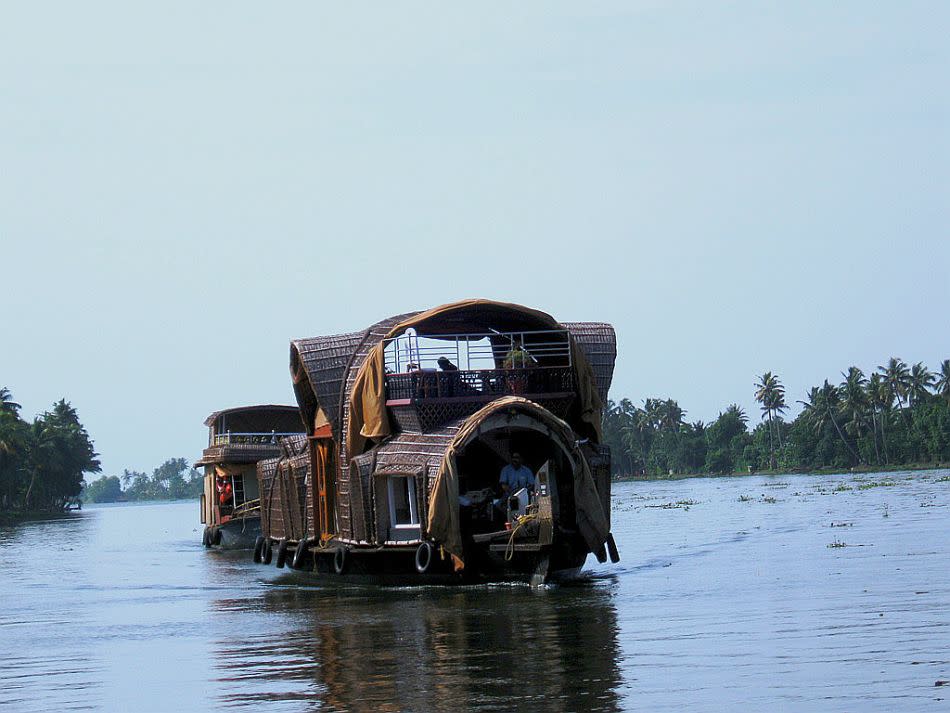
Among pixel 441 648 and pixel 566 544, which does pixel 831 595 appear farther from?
pixel 441 648

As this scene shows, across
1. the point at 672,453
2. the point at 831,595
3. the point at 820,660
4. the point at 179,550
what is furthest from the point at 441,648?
the point at 672,453

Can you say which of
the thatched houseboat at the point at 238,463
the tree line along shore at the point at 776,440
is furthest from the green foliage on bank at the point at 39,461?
the thatched houseboat at the point at 238,463

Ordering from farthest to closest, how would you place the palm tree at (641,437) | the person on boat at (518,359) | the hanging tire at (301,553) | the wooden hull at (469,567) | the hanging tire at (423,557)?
the palm tree at (641,437) → the hanging tire at (301,553) → the person on boat at (518,359) → the hanging tire at (423,557) → the wooden hull at (469,567)

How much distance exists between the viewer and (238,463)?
33969 millimetres

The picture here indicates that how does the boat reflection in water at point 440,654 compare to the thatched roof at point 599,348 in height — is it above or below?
below

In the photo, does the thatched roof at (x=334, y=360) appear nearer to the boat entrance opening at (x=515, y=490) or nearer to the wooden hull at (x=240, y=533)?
the boat entrance opening at (x=515, y=490)

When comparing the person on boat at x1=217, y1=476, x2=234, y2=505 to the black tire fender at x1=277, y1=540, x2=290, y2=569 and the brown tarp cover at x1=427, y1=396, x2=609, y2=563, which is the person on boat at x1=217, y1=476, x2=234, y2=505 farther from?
the brown tarp cover at x1=427, y1=396, x2=609, y2=563

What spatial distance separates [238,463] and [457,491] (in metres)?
16.6

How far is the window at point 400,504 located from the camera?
65.6 feet

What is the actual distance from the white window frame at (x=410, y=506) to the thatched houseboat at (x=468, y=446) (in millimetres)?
21

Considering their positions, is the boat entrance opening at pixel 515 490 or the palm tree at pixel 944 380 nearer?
the boat entrance opening at pixel 515 490

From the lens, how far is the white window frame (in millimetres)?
19781

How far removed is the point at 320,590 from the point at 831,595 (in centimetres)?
820

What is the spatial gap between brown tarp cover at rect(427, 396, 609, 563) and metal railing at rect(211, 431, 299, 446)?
1662cm
